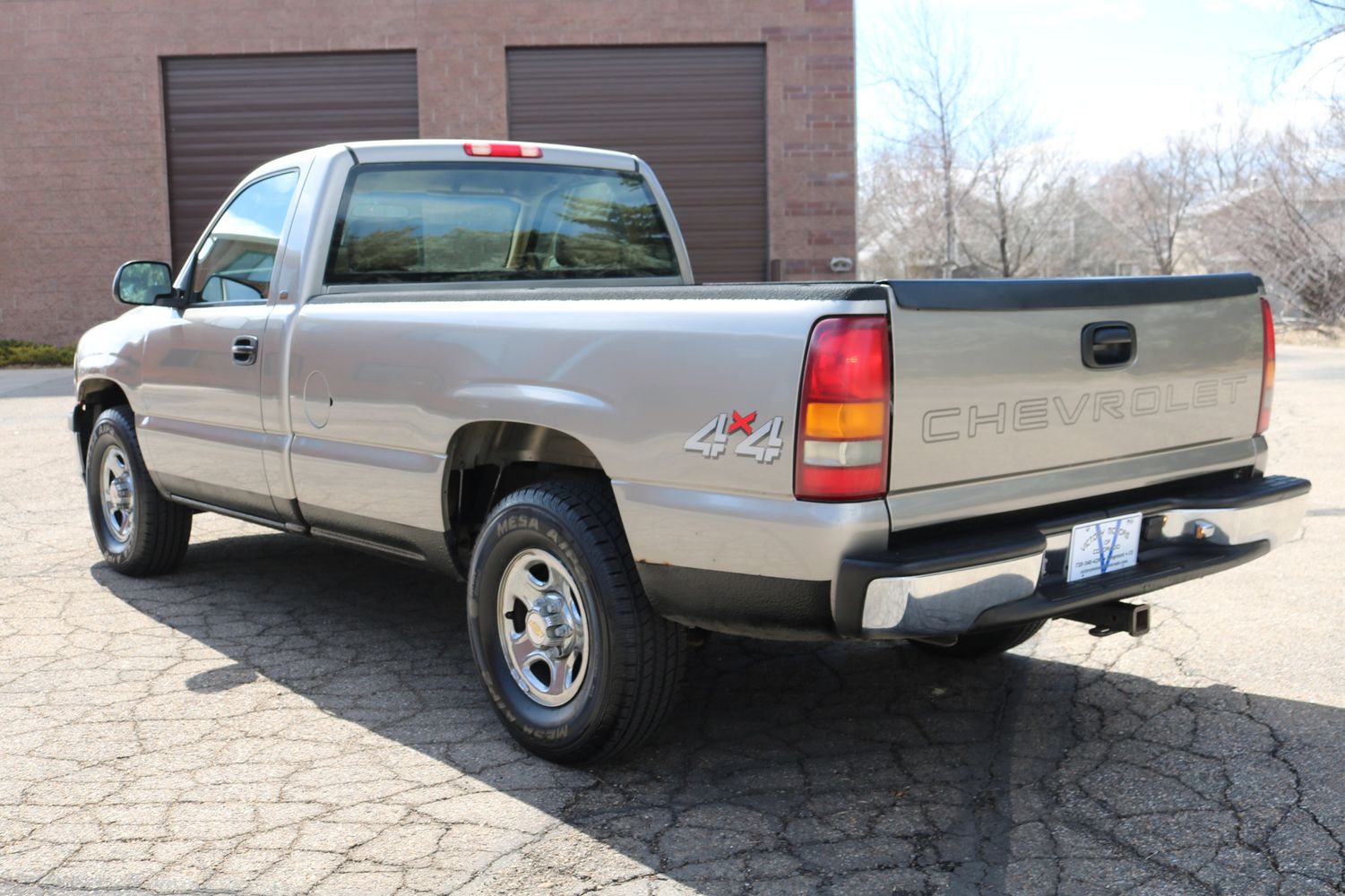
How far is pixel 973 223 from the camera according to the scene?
36.6m

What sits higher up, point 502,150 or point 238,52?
point 238,52

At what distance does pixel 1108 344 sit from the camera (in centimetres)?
354

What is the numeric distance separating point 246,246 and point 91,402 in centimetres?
178

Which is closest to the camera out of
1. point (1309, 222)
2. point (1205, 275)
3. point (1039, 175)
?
point (1205, 275)

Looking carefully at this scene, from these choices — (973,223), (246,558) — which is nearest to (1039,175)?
(973,223)

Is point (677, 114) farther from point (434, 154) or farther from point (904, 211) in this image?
point (904, 211)

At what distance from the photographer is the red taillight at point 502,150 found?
5207 millimetres

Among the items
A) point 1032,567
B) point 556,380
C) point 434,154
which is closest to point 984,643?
point 1032,567

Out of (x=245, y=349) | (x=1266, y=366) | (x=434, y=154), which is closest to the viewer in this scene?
(x=1266, y=366)

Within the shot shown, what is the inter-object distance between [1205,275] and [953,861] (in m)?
1.93

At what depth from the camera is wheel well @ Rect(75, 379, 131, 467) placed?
6.38m

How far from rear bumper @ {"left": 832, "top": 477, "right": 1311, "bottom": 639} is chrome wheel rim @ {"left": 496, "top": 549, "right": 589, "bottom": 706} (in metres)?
0.94

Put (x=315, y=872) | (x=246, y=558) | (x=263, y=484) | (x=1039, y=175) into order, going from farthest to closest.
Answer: (x=1039, y=175), (x=246, y=558), (x=263, y=484), (x=315, y=872)

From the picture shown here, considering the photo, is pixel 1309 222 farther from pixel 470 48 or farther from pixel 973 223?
pixel 470 48
